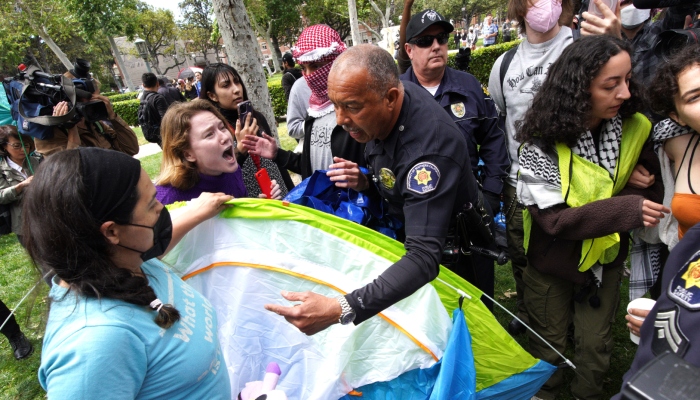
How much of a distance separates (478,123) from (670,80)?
1074 mm

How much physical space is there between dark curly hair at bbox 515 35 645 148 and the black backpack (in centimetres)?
548

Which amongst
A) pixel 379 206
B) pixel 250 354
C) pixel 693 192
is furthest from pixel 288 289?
pixel 693 192

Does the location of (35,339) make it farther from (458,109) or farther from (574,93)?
(574,93)

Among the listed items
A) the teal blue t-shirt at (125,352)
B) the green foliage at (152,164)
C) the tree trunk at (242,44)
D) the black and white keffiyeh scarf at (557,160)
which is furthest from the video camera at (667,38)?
the green foliage at (152,164)

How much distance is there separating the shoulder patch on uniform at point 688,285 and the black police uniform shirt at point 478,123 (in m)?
1.61

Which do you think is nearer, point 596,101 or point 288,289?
point 596,101

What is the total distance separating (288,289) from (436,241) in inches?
29.9

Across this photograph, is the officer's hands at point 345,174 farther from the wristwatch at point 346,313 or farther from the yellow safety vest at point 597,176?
the yellow safety vest at point 597,176

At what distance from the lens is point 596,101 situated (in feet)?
5.62

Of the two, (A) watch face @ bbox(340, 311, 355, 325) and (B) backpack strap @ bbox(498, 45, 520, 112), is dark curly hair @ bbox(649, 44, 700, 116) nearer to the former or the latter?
(B) backpack strap @ bbox(498, 45, 520, 112)

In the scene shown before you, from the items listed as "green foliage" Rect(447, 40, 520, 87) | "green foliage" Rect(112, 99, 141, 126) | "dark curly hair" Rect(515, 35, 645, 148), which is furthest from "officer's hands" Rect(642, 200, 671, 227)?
"green foliage" Rect(112, 99, 141, 126)

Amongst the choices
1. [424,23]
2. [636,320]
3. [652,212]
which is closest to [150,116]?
[424,23]

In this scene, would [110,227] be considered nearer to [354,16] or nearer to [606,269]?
[606,269]

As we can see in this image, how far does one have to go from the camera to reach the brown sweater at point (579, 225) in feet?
5.38
